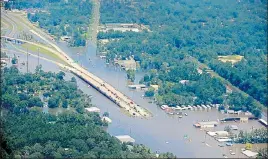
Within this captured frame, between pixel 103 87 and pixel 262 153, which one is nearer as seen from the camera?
pixel 262 153

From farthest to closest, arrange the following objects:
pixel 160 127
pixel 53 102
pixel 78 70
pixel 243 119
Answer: pixel 78 70 < pixel 53 102 < pixel 243 119 < pixel 160 127

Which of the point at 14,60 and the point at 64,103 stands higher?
the point at 14,60

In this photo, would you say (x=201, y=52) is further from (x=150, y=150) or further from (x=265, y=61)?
(x=150, y=150)

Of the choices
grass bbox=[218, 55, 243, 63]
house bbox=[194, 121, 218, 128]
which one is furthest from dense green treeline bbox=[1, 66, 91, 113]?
grass bbox=[218, 55, 243, 63]

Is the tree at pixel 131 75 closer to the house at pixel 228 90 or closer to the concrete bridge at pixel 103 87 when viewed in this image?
the concrete bridge at pixel 103 87

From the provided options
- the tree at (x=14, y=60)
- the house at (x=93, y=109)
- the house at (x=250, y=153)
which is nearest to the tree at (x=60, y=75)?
the tree at (x=14, y=60)

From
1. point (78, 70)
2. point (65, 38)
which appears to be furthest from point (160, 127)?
point (65, 38)

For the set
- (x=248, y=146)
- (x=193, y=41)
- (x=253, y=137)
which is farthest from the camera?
(x=193, y=41)

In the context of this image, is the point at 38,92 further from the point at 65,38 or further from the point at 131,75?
the point at 65,38

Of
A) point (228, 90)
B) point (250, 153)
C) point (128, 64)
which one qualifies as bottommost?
point (250, 153)
